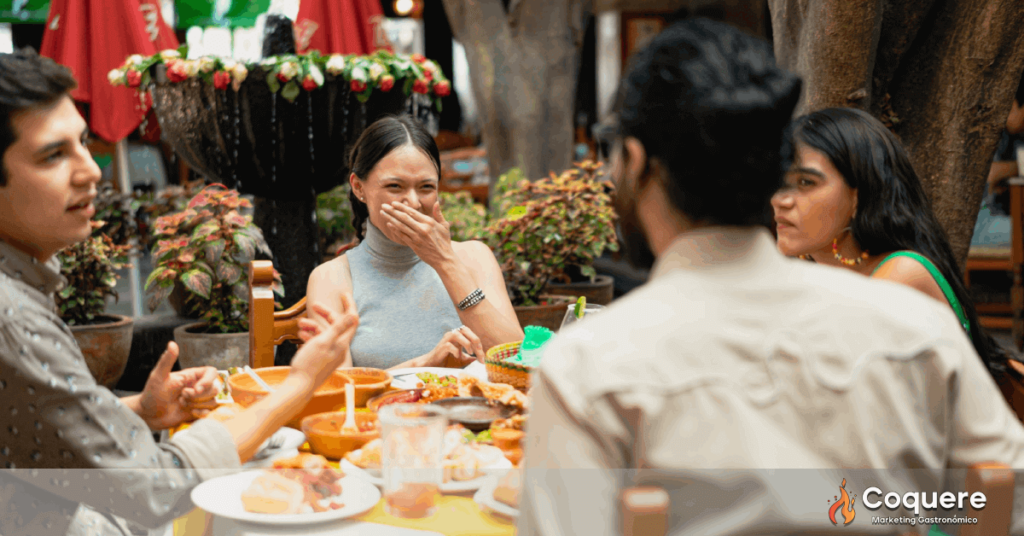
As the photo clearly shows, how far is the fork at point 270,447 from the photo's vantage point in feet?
5.01

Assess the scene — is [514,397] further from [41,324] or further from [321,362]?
[41,324]

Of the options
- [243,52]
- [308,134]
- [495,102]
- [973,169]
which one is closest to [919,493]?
[973,169]

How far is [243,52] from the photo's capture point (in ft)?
24.2

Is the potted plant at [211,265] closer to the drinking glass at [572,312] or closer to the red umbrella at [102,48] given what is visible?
the red umbrella at [102,48]

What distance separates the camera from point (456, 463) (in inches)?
56.1

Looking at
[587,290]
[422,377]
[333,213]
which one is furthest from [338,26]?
[422,377]

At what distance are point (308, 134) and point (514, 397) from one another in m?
2.74

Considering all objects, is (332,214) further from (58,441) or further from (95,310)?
(58,441)

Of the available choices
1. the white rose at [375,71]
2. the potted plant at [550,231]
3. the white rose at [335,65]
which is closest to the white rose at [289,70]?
the white rose at [335,65]

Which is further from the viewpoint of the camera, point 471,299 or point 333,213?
point 333,213

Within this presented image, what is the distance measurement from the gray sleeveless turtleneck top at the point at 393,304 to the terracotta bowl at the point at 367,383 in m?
0.60

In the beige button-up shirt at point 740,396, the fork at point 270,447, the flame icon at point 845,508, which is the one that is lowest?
the fork at point 270,447

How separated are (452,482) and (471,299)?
3.71 feet

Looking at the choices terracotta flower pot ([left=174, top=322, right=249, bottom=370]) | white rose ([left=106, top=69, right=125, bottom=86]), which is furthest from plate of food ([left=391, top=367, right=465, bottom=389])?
white rose ([left=106, top=69, right=125, bottom=86])
